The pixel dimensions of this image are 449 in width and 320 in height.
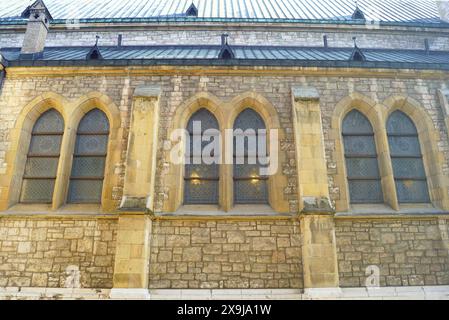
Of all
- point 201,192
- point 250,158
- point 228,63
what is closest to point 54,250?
point 201,192

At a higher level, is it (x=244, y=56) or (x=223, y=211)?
(x=244, y=56)

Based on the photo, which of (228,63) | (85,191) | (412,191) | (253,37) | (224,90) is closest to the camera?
(85,191)

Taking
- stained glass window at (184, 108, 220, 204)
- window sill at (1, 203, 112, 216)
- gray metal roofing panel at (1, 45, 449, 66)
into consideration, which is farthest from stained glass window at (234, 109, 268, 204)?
window sill at (1, 203, 112, 216)

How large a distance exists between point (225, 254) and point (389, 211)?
151 inches

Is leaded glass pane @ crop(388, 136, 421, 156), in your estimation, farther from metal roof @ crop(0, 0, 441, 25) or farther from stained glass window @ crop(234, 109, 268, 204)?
metal roof @ crop(0, 0, 441, 25)

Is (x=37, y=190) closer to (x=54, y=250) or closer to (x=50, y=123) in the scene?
(x=54, y=250)

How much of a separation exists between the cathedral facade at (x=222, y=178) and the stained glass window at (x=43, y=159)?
0.03 m

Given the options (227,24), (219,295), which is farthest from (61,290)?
(227,24)

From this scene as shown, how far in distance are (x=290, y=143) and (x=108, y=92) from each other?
4785 mm

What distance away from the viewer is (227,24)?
495 inches

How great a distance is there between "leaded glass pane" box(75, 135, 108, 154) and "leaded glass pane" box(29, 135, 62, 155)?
0.49 m

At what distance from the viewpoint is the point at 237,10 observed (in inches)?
557

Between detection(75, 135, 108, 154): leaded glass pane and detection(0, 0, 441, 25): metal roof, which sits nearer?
detection(75, 135, 108, 154): leaded glass pane

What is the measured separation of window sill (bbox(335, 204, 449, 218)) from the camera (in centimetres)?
709
